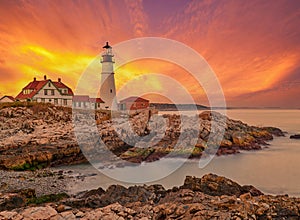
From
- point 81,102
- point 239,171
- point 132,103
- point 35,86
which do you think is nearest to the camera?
point 239,171

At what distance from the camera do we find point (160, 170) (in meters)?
15.5

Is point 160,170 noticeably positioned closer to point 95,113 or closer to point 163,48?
point 163,48

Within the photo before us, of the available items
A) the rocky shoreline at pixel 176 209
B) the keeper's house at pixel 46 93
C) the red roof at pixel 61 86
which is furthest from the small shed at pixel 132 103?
the rocky shoreline at pixel 176 209

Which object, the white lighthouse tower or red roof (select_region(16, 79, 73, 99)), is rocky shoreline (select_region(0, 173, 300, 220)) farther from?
the white lighthouse tower

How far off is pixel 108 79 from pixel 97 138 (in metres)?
17.0

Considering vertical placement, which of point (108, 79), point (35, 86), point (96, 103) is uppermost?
point (108, 79)

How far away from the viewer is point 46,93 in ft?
111

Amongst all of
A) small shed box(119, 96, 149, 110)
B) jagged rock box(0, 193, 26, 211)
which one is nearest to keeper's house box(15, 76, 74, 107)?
small shed box(119, 96, 149, 110)

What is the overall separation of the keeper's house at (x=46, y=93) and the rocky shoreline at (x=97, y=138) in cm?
618

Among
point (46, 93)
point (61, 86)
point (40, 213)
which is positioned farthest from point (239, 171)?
point (61, 86)

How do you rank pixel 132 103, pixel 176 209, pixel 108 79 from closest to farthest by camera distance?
1. pixel 176 209
2. pixel 108 79
3. pixel 132 103

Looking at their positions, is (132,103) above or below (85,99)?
below

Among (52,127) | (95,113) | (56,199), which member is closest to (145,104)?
(95,113)

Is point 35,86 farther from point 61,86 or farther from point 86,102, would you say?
point 86,102
